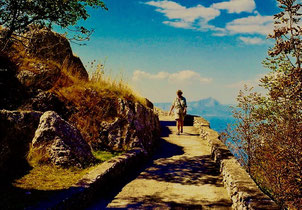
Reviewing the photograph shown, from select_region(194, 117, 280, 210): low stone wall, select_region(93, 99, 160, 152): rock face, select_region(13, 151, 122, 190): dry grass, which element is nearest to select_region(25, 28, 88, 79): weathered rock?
select_region(93, 99, 160, 152): rock face

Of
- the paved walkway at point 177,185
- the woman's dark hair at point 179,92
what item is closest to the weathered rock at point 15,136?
the paved walkway at point 177,185

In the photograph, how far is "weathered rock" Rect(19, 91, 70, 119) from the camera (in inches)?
309

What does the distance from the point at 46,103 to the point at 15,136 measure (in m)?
2.51

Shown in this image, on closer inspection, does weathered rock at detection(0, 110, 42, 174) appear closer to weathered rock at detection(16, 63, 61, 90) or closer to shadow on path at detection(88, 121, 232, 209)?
shadow on path at detection(88, 121, 232, 209)

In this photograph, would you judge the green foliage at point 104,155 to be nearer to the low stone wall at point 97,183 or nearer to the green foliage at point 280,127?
the low stone wall at point 97,183

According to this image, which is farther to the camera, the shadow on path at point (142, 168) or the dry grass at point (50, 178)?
the shadow on path at point (142, 168)

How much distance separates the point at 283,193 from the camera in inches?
489

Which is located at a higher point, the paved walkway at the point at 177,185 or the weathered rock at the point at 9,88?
the weathered rock at the point at 9,88

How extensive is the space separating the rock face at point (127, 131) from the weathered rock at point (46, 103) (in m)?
→ 1.61

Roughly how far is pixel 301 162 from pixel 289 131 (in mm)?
1631

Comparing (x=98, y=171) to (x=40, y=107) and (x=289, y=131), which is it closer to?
(x=40, y=107)

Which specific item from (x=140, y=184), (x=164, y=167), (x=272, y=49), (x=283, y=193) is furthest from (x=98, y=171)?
(x=272, y=49)

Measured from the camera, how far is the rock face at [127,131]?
8070mm

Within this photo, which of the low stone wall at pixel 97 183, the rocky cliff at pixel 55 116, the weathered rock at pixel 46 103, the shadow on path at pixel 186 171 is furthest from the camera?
the weathered rock at pixel 46 103
